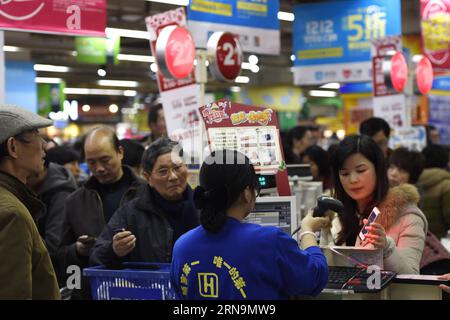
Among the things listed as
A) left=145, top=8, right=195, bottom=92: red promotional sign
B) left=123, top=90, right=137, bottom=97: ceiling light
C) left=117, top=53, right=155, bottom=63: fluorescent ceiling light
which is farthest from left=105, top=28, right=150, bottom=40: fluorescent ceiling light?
left=123, top=90, right=137, bottom=97: ceiling light

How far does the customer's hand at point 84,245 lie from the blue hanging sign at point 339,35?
7.24 metres

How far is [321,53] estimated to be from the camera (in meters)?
10.8

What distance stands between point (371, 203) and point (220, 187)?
1.33m

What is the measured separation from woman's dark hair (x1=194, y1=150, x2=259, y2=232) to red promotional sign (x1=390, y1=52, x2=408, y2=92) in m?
7.15

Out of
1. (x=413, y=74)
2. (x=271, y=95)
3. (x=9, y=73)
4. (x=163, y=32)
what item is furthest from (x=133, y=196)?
(x=271, y=95)

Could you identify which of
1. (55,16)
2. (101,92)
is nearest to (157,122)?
(55,16)

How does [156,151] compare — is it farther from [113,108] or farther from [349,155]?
[113,108]

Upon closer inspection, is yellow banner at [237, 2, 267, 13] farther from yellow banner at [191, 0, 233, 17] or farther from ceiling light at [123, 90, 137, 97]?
ceiling light at [123, 90, 137, 97]

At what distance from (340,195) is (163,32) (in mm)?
3205

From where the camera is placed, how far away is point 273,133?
3.79 meters

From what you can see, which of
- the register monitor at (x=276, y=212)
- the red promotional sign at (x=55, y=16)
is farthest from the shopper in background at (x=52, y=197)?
the register monitor at (x=276, y=212)

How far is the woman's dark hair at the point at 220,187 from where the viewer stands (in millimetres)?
2551

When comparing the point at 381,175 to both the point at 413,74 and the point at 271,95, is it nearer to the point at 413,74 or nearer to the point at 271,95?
the point at 413,74

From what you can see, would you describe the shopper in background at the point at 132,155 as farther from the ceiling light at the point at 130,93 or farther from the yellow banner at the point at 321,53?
the ceiling light at the point at 130,93
